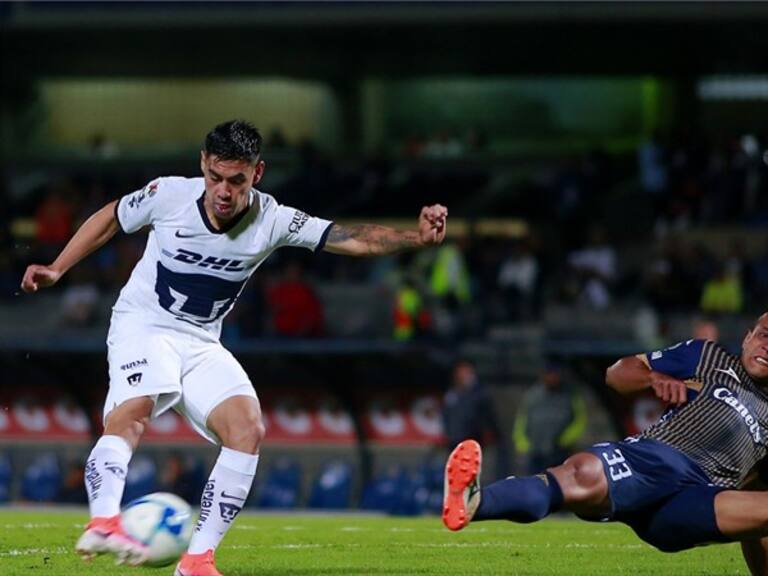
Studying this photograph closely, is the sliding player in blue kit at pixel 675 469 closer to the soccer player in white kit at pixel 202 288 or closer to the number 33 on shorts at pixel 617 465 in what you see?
the number 33 on shorts at pixel 617 465

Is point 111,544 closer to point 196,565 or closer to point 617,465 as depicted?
point 196,565

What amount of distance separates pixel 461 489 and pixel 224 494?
1.28 metres

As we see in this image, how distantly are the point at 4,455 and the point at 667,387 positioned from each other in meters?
15.3

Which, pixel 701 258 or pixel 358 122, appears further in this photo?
pixel 358 122

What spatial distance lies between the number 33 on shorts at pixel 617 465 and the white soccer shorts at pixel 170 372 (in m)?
1.77

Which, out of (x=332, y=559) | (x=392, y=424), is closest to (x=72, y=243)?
(x=332, y=559)

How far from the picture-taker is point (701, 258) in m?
21.6

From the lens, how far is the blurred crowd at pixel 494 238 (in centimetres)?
2134

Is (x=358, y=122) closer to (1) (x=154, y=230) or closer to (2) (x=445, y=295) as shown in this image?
(2) (x=445, y=295)

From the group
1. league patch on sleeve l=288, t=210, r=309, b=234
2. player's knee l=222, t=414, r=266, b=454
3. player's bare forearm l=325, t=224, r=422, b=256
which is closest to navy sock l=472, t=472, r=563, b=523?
player's knee l=222, t=414, r=266, b=454

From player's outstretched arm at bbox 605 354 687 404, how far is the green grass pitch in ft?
4.48

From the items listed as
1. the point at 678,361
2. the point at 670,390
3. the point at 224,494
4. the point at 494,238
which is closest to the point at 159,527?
the point at 224,494

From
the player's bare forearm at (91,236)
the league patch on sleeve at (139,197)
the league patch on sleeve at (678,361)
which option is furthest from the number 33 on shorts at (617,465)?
the player's bare forearm at (91,236)

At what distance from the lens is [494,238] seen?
24109 millimetres
